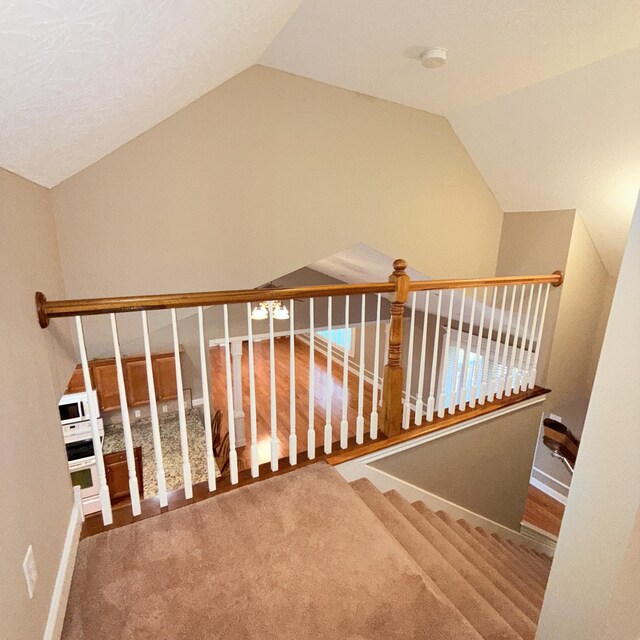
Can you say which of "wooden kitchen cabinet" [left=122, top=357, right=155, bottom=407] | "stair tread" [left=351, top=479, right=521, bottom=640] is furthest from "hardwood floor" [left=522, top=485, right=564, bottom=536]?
"wooden kitchen cabinet" [left=122, top=357, right=155, bottom=407]

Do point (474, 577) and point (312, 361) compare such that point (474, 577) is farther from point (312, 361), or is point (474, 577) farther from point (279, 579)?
point (312, 361)

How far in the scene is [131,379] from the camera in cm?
411

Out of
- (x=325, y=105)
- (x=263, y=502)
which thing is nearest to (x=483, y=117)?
(x=325, y=105)

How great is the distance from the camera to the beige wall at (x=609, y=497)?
0.85 meters

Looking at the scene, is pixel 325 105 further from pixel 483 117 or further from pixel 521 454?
pixel 521 454

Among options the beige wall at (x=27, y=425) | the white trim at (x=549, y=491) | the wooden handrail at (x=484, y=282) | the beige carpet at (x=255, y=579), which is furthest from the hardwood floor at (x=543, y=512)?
the beige wall at (x=27, y=425)

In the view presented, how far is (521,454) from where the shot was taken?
344 centimetres

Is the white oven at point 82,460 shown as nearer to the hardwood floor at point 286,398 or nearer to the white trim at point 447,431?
the hardwood floor at point 286,398

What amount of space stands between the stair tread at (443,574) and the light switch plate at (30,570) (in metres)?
1.48

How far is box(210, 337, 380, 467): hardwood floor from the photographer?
17.3 ft

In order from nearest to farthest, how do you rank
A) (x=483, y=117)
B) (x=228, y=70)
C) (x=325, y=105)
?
(x=228, y=70) < (x=325, y=105) < (x=483, y=117)

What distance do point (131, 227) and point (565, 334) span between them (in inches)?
147

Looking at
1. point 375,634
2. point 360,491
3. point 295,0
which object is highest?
point 295,0

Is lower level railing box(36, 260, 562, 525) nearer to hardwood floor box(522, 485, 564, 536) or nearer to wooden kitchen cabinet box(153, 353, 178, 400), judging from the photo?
wooden kitchen cabinet box(153, 353, 178, 400)
